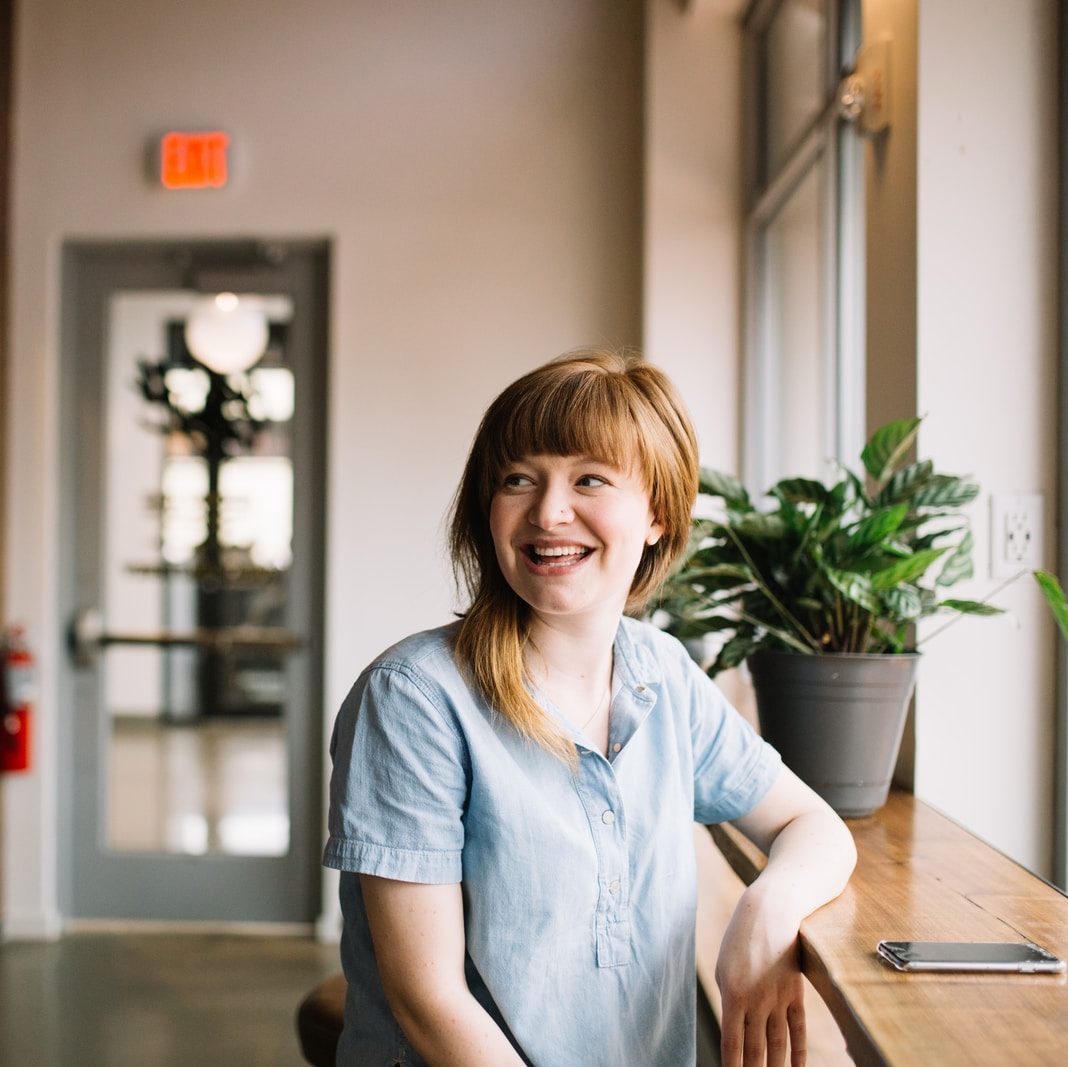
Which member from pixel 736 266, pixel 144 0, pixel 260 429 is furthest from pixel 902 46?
pixel 144 0

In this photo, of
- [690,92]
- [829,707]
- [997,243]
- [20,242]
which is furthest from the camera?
[20,242]

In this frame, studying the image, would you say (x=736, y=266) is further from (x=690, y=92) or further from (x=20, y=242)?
(x=20, y=242)

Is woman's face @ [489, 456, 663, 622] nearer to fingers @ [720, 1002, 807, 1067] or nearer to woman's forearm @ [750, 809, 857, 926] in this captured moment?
woman's forearm @ [750, 809, 857, 926]

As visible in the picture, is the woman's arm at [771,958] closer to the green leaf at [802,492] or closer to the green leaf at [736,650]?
the green leaf at [736,650]

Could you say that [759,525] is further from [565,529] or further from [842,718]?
[565,529]

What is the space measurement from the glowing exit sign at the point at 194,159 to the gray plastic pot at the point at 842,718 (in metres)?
2.81

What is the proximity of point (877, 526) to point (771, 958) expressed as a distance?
22.7 inches

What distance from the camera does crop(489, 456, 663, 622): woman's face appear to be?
3.90 ft

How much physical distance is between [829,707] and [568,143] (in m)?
2.61

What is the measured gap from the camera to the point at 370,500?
357cm

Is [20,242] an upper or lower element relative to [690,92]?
lower

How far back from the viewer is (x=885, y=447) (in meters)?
1.46

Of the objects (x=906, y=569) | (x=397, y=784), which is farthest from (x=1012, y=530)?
(x=397, y=784)

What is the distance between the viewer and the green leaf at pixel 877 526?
138cm
